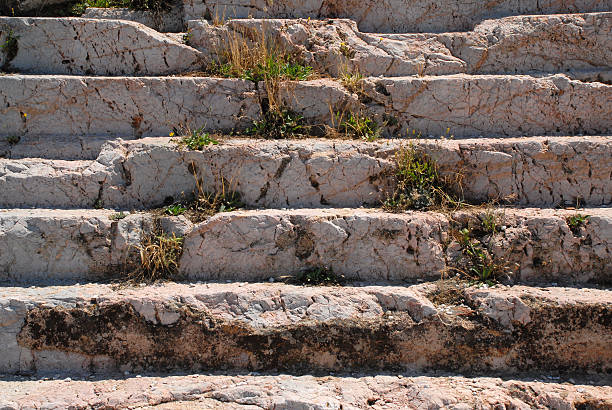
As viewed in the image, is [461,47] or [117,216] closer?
[117,216]

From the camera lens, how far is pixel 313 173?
17.6 feet

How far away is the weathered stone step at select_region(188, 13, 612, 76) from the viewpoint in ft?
20.4

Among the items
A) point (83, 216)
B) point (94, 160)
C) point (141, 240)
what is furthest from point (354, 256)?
point (94, 160)

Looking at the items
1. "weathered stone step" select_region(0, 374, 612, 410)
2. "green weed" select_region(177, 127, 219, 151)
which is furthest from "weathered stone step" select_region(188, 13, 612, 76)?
"weathered stone step" select_region(0, 374, 612, 410)

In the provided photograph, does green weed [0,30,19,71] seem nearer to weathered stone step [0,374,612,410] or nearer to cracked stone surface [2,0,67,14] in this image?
cracked stone surface [2,0,67,14]

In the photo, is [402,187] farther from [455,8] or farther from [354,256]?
[455,8]

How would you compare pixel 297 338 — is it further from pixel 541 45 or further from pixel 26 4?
pixel 26 4

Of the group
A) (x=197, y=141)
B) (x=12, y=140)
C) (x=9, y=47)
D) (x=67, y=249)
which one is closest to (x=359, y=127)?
(x=197, y=141)

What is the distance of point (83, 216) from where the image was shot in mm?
4957

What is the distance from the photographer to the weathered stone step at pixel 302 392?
4008 mm

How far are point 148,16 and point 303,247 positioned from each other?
12.4 feet

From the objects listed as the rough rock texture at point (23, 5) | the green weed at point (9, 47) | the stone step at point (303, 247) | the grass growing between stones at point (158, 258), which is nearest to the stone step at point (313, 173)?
the stone step at point (303, 247)

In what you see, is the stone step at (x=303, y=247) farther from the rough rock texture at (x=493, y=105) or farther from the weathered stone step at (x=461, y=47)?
the weathered stone step at (x=461, y=47)

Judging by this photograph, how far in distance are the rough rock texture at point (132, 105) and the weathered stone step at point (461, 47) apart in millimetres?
679
